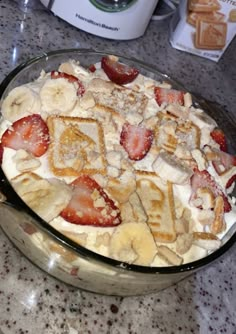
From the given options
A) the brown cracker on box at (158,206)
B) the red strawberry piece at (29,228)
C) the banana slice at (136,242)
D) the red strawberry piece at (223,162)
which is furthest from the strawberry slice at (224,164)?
the red strawberry piece at (29,228)

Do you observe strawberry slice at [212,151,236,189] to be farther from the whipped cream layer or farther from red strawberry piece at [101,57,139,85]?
red strawberry piece at [101,57,139,85]

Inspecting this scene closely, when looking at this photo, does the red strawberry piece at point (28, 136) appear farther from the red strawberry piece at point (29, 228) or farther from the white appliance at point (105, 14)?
the white appliance at point (105, 14)

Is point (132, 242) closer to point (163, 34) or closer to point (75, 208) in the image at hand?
point (75, 208)

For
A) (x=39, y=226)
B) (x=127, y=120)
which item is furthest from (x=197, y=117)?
(x=39, y=226)

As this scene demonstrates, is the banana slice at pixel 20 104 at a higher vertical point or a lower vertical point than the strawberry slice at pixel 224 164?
higher

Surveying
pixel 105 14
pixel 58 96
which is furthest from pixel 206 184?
pixel 105 14

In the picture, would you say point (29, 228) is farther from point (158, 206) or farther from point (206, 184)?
point (206, 184)
